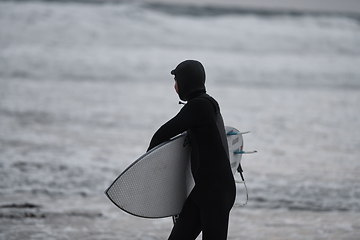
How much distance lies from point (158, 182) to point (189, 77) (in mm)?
590

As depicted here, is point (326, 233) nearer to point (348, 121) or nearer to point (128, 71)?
point (348, 121)

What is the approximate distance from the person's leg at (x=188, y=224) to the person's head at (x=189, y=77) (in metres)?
0.58

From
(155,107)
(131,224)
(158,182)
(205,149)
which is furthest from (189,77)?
(155,107)

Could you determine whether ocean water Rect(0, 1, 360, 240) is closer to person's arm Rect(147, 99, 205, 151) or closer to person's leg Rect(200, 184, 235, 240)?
person's leg Rect(200, 184, 235, 240)

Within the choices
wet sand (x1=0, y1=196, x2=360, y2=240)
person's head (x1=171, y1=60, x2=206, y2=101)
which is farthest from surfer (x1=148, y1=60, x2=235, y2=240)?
wet sand (x1=0, y1=196, x2=360, y2=240)

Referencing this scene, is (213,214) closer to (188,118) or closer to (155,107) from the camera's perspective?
(188,118)

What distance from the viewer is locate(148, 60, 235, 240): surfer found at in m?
2.22

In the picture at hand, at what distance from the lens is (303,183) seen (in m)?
5.19

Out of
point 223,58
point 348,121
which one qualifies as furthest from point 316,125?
point 223,58

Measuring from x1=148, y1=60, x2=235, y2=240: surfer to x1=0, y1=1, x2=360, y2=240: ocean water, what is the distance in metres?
1.46

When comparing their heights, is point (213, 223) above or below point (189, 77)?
below

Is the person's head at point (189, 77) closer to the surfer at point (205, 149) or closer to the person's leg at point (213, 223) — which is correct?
the surfer at point (205, 149)

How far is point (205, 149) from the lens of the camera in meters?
2.26

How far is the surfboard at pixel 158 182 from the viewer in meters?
2.36
